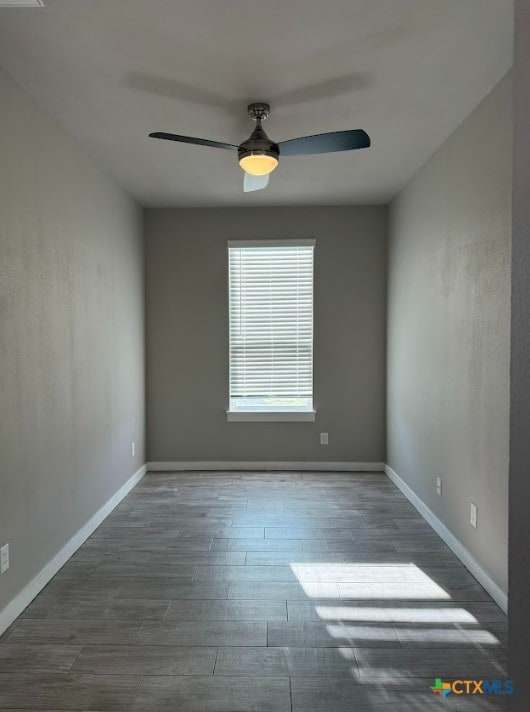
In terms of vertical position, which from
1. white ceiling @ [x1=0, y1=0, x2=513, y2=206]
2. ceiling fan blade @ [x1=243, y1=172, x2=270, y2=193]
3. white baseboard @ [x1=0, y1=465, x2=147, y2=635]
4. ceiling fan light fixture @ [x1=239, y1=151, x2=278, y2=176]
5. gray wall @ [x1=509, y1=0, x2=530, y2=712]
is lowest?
white baseboard @ [x1=0, y1=465, x2=147, y2=635]

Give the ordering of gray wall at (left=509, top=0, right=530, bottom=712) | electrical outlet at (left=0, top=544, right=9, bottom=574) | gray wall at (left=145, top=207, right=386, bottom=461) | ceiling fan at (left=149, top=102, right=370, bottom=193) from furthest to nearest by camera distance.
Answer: gray wall at (left=145, top=207, right=386, bottom=461) < ceiling fan at (left=149, top=102, right=370, bottom=193) < electrical outlet at (left=0, top=544, right=9, bottom=574) < gray wall at (left=509, top=0, right=530, bottom=712)

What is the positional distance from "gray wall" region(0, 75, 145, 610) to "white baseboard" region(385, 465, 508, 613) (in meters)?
2.51

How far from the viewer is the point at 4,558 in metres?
2.29


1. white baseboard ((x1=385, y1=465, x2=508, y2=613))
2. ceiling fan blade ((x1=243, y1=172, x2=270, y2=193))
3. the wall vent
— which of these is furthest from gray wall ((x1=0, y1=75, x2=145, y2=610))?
white baseboard ((x1=385, y1=465, x2=508, y2=613))

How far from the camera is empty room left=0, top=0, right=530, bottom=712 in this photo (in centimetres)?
193

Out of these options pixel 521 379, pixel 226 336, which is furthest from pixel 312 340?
pixel 521 379

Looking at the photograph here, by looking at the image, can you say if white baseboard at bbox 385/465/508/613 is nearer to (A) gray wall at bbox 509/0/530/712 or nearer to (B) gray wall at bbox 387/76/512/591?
(B) gray wall at bbox 387/76/512/591

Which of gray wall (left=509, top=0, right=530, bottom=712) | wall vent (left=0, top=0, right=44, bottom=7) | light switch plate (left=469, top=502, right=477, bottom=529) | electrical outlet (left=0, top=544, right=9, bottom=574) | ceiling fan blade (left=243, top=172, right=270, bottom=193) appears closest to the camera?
gray wall (left=509, top=0, right=530, bottom=712)

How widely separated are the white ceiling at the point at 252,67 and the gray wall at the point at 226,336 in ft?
4.43

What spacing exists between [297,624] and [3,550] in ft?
4.90

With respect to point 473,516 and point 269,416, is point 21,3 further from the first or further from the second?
point 269,416

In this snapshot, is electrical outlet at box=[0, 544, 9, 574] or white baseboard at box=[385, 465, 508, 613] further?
white baseboard at box=[385, 465, 508, 613]

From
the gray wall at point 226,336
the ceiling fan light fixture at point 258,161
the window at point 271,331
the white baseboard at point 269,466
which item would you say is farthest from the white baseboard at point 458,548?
the ceiling fan light fixture at point 258,161

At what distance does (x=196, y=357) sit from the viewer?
4.96m
